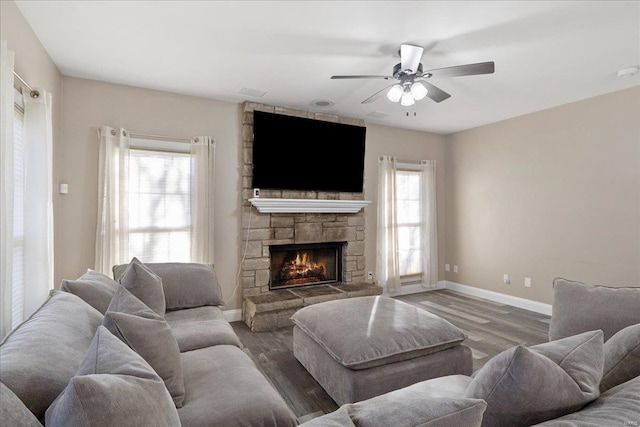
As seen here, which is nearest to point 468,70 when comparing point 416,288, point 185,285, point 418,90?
point 418,90

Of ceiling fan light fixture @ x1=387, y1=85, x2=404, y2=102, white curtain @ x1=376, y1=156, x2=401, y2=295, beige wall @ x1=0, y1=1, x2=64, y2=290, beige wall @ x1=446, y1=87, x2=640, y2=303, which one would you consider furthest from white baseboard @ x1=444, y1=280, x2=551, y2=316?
beige wall @ x1=0, y1=1, x2=64, y2=290

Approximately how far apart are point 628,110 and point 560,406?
168 inches

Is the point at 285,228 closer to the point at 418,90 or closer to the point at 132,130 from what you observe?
the point at 132,130

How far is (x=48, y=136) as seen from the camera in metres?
2.51

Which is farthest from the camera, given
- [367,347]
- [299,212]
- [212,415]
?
[299,212]

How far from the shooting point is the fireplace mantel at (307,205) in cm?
410

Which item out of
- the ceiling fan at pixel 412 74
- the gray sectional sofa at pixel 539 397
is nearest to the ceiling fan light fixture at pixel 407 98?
the ceiling fan at pixel 412 74

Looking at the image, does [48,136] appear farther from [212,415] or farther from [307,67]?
[212,415]

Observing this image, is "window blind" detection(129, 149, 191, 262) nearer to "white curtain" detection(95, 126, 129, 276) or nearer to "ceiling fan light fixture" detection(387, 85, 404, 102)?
"white curtain" detection(95, 126, 129, 276)

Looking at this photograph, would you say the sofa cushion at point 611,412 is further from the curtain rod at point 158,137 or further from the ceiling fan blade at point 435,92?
the curtain rod at point 158,137

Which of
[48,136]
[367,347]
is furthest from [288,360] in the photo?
[48,136]

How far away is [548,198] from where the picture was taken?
4.40 metres

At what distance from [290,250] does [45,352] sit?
11.5ft

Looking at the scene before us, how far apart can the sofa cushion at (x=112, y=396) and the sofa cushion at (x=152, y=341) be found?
0.67ft
